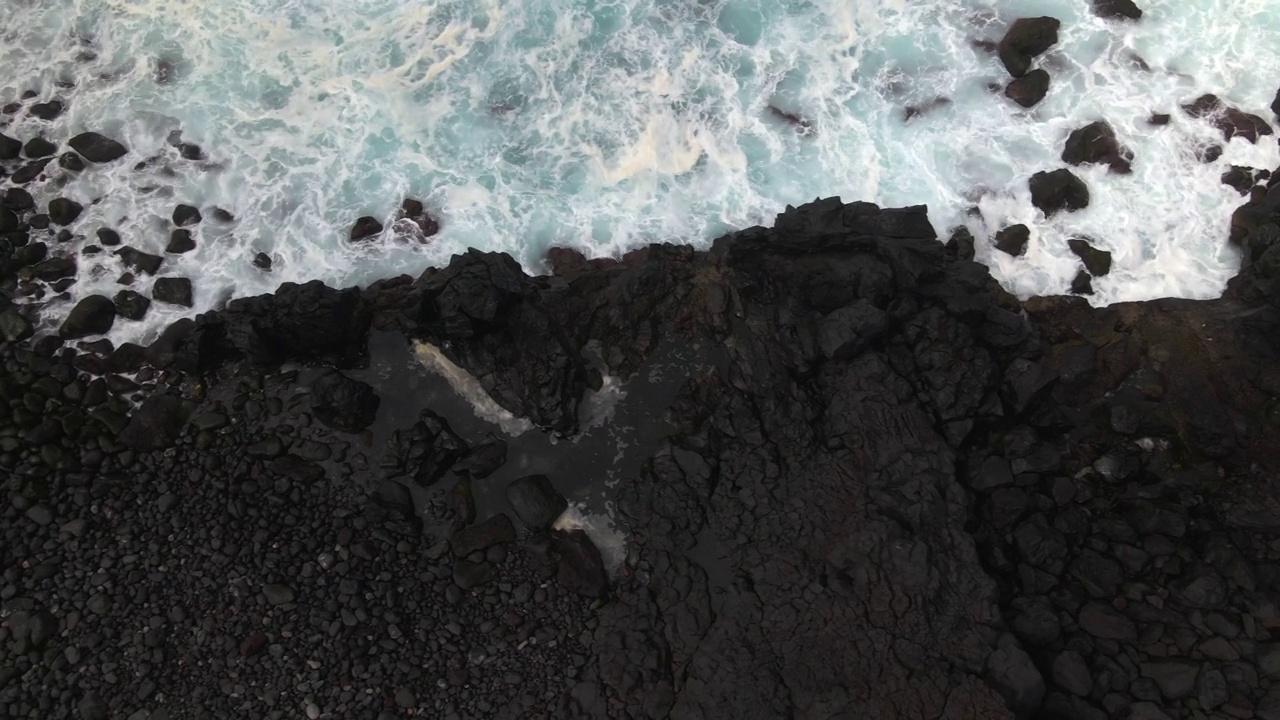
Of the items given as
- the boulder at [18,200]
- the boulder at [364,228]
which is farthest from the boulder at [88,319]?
the boulder at [364,228]

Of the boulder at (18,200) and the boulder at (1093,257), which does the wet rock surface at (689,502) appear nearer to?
the boulder at (1093,257)

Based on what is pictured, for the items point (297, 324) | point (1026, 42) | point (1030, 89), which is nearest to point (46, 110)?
point (297, 324)

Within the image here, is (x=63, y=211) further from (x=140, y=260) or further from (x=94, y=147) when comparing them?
(x=140, y=260)

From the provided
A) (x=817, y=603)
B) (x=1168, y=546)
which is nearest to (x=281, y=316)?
(x=817, y=603)

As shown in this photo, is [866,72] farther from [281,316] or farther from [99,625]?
[99,625]

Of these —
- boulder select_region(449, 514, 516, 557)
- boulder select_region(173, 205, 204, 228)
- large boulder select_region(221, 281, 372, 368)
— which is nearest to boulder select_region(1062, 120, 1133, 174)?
boulder select_region(449, 514, 516, 557)
